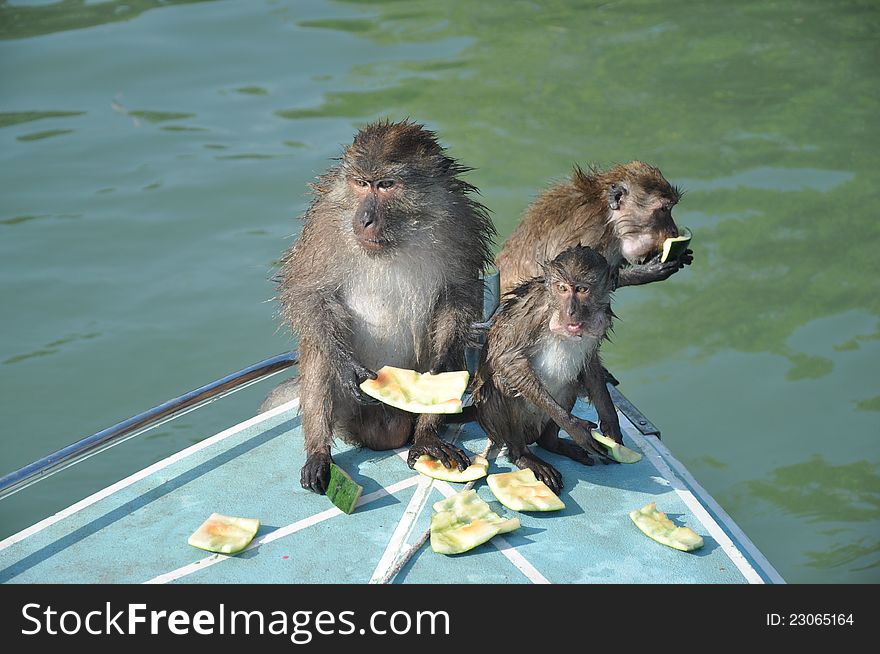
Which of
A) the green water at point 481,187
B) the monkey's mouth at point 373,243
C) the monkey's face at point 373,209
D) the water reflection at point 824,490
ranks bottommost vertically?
the water reflection at point 824,490

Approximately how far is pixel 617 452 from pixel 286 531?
1761mm

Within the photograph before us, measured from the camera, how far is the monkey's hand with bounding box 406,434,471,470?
5746 millimetres

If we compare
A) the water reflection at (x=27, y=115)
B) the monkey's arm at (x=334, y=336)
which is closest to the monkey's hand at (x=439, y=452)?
the monkey's arm at (x=334, y=336)

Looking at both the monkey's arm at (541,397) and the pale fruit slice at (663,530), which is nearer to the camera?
the pale fruit slice at (663,530)

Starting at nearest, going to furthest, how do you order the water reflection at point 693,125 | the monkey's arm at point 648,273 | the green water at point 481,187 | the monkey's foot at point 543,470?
the monkey's foot at point 543,470 < the monkey's arm at point 648,273 < the green water at point 481,187 < the water reflection at point 693,125

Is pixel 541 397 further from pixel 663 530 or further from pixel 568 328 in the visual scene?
pixel 663 530

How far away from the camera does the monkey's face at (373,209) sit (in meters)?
5.45

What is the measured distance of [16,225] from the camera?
11.3m

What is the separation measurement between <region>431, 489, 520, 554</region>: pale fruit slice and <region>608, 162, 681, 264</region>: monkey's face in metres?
2.20

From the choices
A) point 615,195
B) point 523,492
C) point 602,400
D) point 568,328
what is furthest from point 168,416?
point 615,195

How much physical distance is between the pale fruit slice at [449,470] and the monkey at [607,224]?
1.47m

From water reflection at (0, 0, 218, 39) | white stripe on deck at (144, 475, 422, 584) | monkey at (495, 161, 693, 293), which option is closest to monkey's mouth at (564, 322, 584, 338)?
white stripe on deck at (144, 475, 422, 584)

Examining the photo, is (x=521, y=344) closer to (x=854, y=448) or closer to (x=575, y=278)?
(x=575, y=278)

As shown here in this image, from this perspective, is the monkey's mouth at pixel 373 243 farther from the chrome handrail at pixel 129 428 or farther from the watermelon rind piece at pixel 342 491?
the chrome handrail at pixel 129 428
